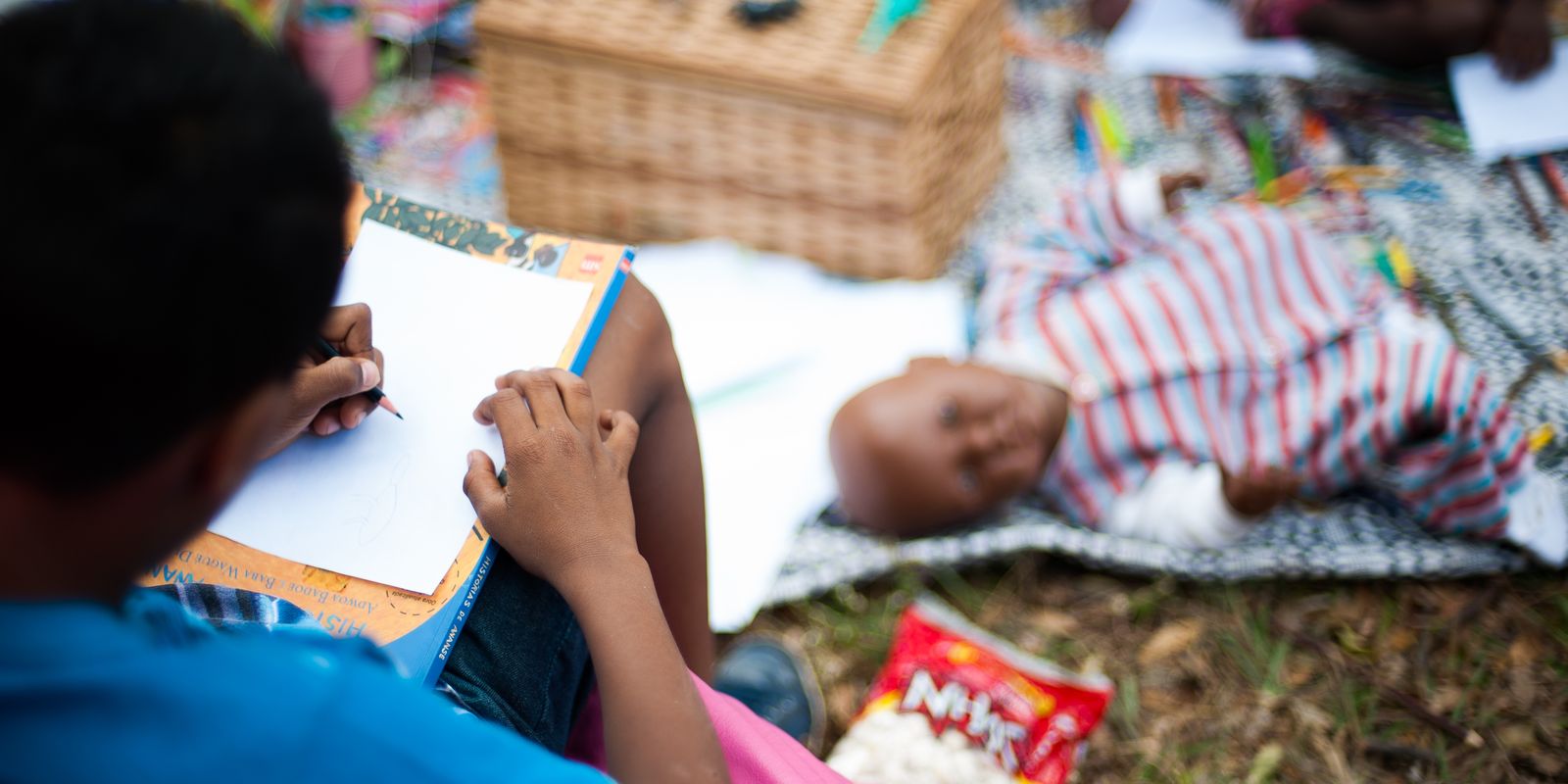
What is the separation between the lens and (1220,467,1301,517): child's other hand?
4.62 feet

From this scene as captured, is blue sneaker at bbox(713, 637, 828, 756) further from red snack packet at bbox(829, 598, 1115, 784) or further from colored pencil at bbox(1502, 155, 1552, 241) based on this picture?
colored pencil at bbox(1502, 155, 1552, 241)

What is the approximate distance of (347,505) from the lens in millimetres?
880

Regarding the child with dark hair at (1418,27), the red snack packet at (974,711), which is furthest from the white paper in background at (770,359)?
the child with dark hair at (1418,27)

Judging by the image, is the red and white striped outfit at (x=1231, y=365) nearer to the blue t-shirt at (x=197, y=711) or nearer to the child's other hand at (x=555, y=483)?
the child's other hand at (x=555, y=483)

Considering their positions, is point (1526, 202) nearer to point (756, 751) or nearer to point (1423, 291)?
point (1423, 291)

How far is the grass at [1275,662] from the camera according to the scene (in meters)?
1.27

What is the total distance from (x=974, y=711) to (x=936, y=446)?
369 mm

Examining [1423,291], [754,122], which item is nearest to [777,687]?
[754,122]

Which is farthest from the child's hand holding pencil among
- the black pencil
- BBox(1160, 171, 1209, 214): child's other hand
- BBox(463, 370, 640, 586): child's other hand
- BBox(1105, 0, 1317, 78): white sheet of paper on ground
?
BBox(1105, 0, 1317, 78): white sheet of paper on ground

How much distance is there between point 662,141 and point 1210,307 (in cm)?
89

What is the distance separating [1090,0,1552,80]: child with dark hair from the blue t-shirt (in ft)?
6.26

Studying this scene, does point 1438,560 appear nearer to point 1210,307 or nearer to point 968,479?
point 1210,307

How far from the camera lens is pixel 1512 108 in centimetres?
180

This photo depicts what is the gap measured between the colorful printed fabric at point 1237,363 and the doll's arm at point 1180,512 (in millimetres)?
41
